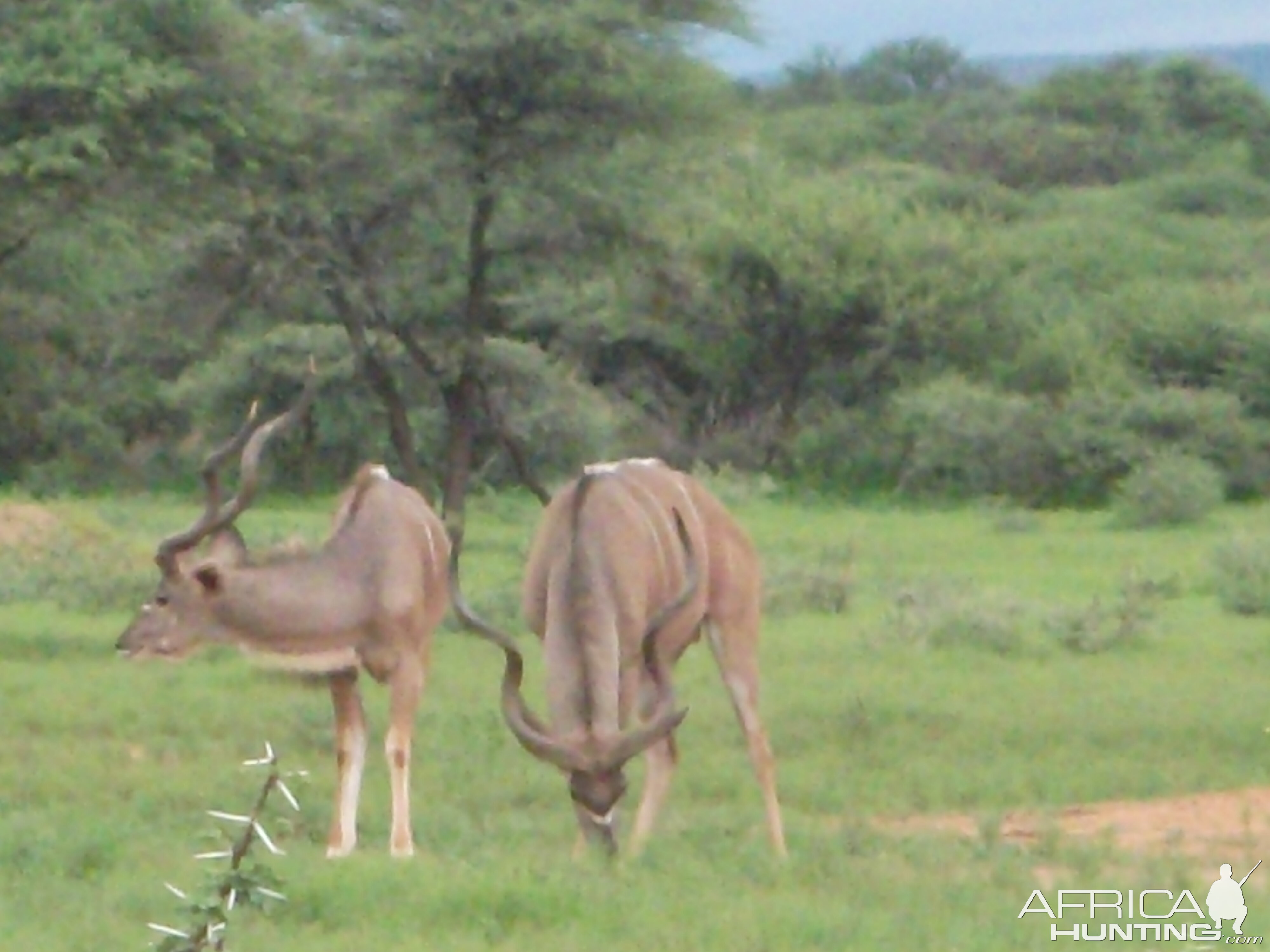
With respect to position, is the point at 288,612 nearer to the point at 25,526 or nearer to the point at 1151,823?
the point at 1151,823

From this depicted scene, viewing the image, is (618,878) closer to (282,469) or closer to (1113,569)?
(1113,569)

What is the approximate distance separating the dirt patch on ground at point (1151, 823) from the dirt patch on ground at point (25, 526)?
387 inches

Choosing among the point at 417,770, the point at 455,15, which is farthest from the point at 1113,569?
the point at 417,770

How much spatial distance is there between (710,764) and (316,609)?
2289mm

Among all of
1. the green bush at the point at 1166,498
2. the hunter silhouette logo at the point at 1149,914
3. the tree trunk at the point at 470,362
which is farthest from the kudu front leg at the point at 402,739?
the green bush at the point at 1166,498

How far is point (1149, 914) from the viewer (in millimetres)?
6910

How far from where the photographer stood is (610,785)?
24.7 ft

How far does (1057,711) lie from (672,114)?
5.84 meters

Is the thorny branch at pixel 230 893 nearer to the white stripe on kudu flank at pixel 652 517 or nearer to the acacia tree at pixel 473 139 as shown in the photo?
the white stripe on kudu flank at pixel 652 517

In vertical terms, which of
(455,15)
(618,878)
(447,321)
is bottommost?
(447,321)

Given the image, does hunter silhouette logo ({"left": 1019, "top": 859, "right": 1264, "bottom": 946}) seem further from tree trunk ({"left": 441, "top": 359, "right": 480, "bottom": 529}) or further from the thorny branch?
tree trunk ({"left": 441, "top": 359, "right": 480, "bottom": 529})

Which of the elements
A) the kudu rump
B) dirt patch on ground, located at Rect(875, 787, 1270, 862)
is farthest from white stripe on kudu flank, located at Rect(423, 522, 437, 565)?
dirt patch on ground, located at Rect(875, 787, 1270, 862)

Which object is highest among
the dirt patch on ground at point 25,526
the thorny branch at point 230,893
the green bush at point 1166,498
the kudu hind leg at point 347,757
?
the thorny branch at point 230,893

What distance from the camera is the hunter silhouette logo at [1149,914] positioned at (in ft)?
21.7
